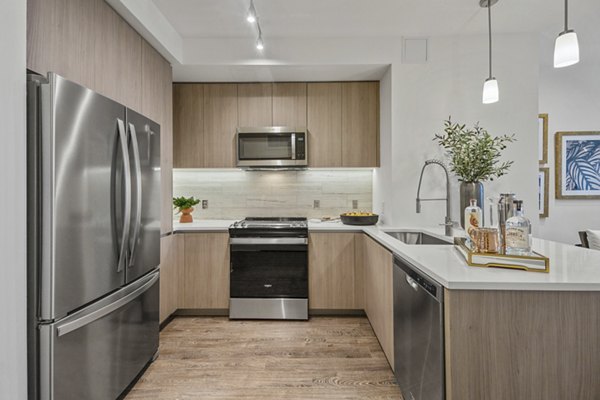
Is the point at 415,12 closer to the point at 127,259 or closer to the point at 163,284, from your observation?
the point at 127,259

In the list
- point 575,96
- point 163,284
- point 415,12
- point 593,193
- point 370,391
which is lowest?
point 370,391

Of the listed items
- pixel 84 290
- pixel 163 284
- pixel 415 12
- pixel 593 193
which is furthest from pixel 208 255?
pixel 593 193

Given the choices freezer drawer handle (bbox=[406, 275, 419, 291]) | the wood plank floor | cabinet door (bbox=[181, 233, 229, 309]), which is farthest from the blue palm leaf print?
cabinet door (bbox=[181, 233, 229, 309])

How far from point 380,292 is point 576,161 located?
10.3ft

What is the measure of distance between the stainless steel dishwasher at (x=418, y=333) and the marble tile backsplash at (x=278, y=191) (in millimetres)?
1896

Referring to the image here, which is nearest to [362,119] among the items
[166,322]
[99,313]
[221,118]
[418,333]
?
[221,118]

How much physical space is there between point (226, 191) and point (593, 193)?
4150 millimetres

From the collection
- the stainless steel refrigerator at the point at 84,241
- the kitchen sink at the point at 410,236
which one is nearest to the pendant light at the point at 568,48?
the kitchen sink at the point at 410,236

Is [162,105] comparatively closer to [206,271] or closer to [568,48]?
[206,271]

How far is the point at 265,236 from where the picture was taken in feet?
10.1

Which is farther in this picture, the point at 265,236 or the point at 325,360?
the point at 265,236

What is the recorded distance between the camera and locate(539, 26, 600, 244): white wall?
3.76 m

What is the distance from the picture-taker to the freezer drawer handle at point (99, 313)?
137cm

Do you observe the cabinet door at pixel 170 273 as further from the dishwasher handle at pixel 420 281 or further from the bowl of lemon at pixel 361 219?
the dishwasher handle at pixel 420 281
